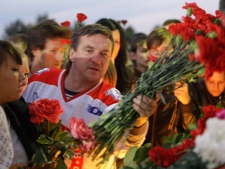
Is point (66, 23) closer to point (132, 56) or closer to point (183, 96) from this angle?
point (183, 96)

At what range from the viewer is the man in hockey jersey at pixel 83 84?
4.14 meters

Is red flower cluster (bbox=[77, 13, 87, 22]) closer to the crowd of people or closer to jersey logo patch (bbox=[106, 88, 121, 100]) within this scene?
the crowd of people

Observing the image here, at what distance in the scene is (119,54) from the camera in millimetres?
5766

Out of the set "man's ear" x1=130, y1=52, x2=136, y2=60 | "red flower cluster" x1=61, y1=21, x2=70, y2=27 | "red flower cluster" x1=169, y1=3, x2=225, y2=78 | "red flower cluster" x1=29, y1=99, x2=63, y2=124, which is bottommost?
"man's ear" x1=130, y1=52, x2=136, y2=60

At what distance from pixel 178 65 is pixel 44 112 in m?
0.97

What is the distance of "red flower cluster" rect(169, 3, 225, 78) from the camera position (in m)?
2.80

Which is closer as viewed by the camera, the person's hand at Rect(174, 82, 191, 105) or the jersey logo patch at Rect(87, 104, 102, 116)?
the jersey logo patch at Rect(87, 104, 102, 116)

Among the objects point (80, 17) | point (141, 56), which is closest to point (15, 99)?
point (80, 17)

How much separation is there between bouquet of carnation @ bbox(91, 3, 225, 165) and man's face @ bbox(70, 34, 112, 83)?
0.92m

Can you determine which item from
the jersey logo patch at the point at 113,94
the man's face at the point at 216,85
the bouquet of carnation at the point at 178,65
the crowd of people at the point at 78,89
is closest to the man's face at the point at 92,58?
the crowd of people at the point at 78,89

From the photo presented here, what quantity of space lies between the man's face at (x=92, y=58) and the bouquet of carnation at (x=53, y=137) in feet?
1.74

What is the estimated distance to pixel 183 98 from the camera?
5.51 meters

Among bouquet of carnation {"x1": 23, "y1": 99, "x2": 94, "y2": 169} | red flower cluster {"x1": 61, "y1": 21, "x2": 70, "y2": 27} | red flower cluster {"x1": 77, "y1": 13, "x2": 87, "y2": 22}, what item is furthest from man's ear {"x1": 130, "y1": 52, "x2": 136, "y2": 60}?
bouquet of carnation {"x1": 23, "y1": 99, "x2": 94, "y2": 169}

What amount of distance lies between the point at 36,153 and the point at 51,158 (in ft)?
0.32
